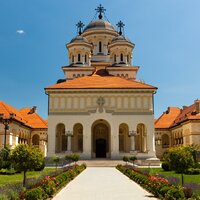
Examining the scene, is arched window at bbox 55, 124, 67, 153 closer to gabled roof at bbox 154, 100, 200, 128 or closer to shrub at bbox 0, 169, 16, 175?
gabled roof at bbox 154, 100, 200, 128

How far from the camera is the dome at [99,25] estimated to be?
63.9 m

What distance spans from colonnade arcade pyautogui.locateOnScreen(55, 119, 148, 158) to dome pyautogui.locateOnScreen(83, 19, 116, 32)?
24544 millimetres

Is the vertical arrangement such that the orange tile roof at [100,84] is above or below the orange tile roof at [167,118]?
above

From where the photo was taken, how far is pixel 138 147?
4731 cm

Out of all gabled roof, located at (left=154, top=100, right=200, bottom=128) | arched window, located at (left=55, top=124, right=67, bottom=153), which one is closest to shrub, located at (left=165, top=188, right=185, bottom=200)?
arched window, located at (left=55, top=124, right=67, bottom=153)

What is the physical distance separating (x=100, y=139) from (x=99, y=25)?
27.4 m

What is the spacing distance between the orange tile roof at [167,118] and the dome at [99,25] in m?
21.0

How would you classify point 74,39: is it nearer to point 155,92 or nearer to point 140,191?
point 155,92

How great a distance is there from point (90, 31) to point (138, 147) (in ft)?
90.2

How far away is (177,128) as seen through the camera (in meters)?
51.5

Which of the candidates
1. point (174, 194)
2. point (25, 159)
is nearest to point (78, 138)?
point (25, 159)

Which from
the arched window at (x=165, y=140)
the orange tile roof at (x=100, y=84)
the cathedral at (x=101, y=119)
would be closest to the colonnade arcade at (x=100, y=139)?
the cathedral at (x=101, y=119)

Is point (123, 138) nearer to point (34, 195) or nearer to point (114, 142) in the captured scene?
point (114, 142)

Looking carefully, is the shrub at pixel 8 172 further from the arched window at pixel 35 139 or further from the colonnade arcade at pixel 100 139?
the arched window at pixel 35 139
